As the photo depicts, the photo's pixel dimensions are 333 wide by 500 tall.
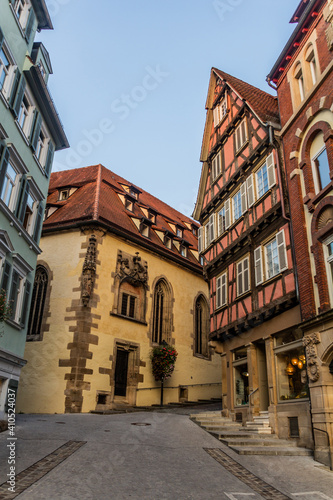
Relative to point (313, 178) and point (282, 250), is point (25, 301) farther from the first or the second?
point (313, 178)

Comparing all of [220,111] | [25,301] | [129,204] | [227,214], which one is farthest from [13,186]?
[129,204]

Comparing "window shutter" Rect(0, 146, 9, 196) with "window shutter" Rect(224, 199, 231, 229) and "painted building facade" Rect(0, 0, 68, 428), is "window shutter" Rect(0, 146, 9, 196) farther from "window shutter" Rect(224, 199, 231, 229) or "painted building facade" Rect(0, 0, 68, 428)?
"window shutter" Rect(224, 199, 231, 229)

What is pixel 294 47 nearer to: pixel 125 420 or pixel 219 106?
pixel 219 106

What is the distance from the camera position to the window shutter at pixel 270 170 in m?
14.3

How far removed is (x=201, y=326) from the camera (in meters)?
28.8

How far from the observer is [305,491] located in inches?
295

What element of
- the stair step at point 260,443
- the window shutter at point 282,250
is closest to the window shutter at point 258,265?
the window shutter at point 282,250

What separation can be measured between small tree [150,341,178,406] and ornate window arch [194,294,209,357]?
425cm

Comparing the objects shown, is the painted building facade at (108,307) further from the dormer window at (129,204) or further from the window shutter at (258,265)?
the window shutter at (258,265)

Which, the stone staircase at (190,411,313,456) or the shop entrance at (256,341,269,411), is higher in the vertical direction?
the shop entrance at (256,341,269,411)

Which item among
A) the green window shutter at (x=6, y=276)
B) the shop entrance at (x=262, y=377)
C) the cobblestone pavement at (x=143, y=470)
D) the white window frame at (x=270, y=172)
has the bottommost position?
the cobblestone pavement at (x=143, y=470)

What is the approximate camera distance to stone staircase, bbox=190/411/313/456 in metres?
10.5

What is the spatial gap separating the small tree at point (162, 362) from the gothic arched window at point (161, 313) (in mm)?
1289

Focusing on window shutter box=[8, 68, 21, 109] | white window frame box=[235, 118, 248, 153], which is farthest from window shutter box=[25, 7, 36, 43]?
white window frame box=[235, 118, 248, 153]
